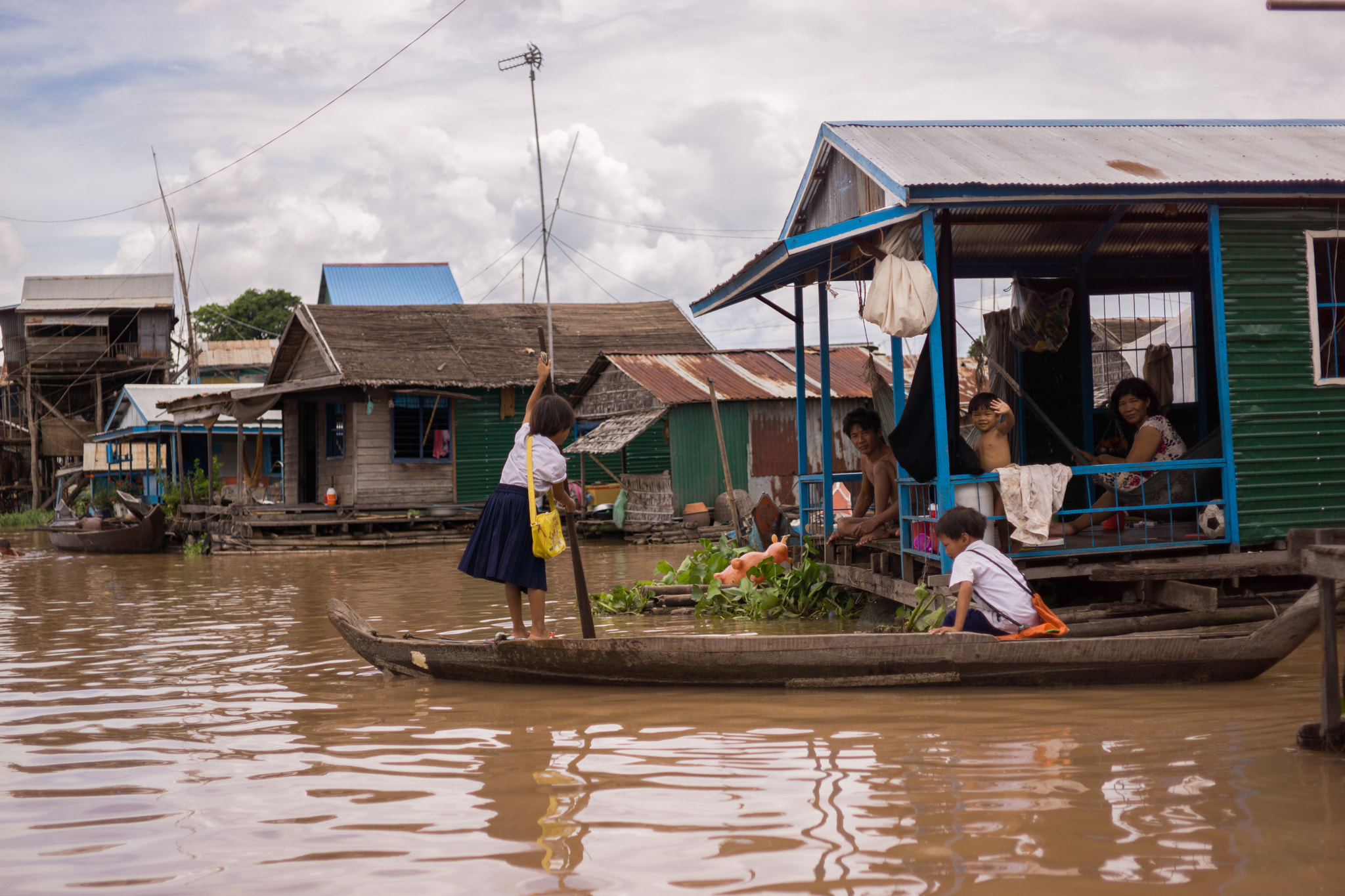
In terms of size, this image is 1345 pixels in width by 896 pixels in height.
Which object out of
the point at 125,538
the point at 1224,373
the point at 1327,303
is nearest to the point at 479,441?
the point at 125,538

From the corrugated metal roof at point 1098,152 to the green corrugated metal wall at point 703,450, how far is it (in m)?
11.7

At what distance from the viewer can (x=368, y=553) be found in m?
19.2

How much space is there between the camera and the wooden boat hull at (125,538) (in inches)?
821

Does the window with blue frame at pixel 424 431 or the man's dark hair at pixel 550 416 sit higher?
the window with blue frame at pixel 424 431

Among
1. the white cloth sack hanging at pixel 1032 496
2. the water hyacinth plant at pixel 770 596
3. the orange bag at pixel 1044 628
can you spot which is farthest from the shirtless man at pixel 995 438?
the water hyacinth plant at pixel 770 596

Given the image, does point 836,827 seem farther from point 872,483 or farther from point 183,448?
point 183,448

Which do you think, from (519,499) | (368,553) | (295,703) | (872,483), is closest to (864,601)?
(872,483)

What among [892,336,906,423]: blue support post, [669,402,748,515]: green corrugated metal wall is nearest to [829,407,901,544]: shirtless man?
[892,336,906,423]: blue support post

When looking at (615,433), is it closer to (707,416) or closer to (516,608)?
(707,416)

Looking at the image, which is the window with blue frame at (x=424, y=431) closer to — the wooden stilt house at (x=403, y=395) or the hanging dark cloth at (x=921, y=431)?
the wooden stilt house at (x=403, y=395)

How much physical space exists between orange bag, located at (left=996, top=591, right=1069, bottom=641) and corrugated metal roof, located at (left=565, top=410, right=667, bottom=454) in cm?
1361

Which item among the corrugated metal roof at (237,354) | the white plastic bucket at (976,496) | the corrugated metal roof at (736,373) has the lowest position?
the white plastic bucket at (976,496)

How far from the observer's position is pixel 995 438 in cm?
720

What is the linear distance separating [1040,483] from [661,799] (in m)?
3.75
